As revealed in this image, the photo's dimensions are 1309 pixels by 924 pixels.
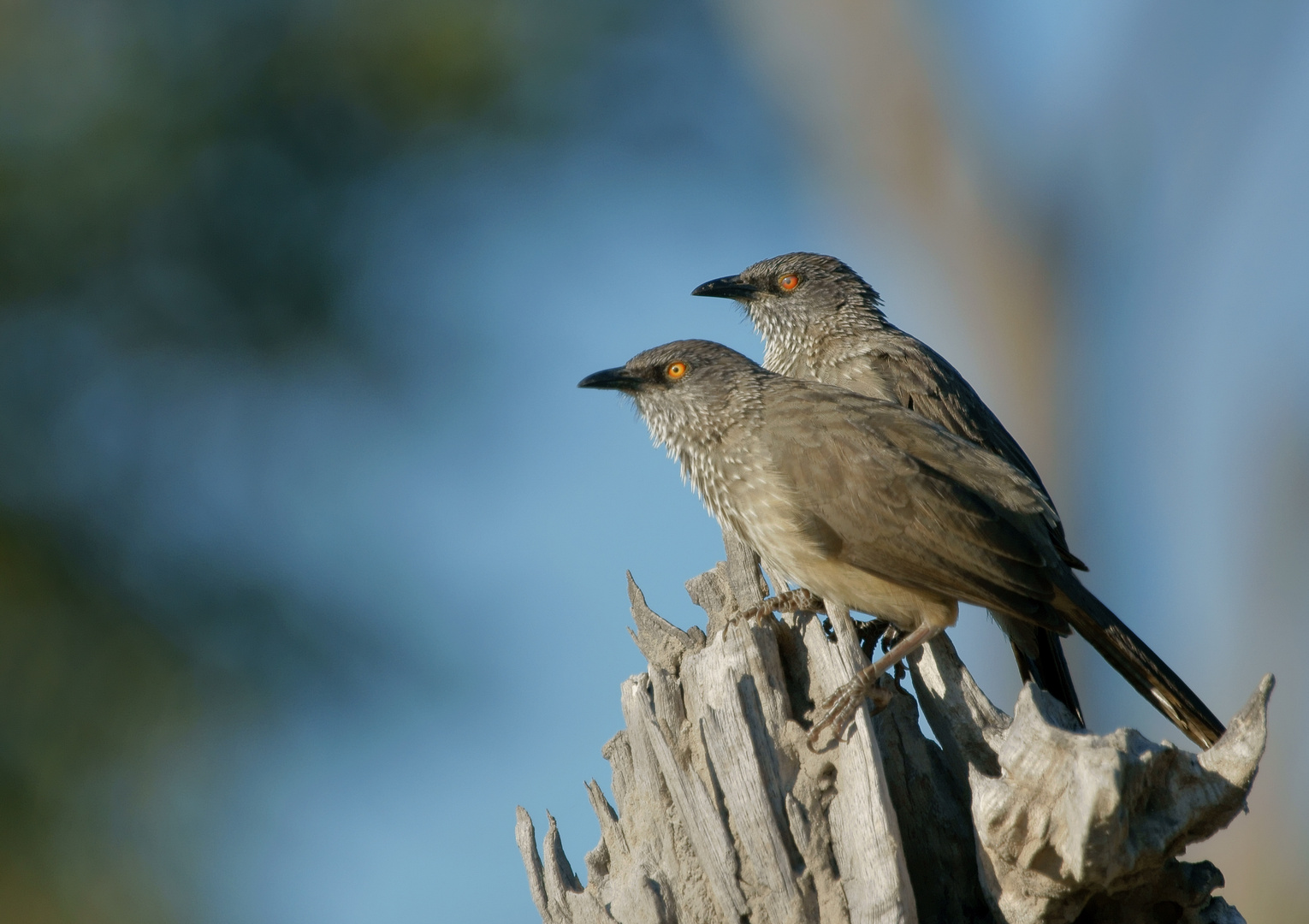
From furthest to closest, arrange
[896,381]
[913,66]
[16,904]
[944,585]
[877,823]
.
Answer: [913,66] < [16,904] < [896,381] < [944,585] < [877,823]

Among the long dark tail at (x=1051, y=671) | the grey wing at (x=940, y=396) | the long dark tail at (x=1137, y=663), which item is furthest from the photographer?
the grey wing at (x=940, y=396)

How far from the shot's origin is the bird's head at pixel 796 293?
7746 millimetres

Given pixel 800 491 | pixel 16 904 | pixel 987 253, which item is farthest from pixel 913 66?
pixel 16 904

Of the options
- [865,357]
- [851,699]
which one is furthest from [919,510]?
[865,357]

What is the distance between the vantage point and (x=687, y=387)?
251 inches

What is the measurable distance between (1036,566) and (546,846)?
2430mm

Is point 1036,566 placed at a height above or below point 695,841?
above

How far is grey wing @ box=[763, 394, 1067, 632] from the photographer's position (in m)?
5.16

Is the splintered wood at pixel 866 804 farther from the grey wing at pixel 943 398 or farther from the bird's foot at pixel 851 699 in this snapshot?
the grey wing at pixel 943 398

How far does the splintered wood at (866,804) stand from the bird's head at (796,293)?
3.23 meters

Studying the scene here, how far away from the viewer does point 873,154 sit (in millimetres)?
11234

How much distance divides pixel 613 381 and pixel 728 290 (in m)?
1.79

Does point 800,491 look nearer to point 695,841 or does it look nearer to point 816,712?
point 816,712

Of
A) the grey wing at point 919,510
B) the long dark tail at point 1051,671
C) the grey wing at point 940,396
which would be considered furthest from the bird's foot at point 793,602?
the grey wing at point 940,396
